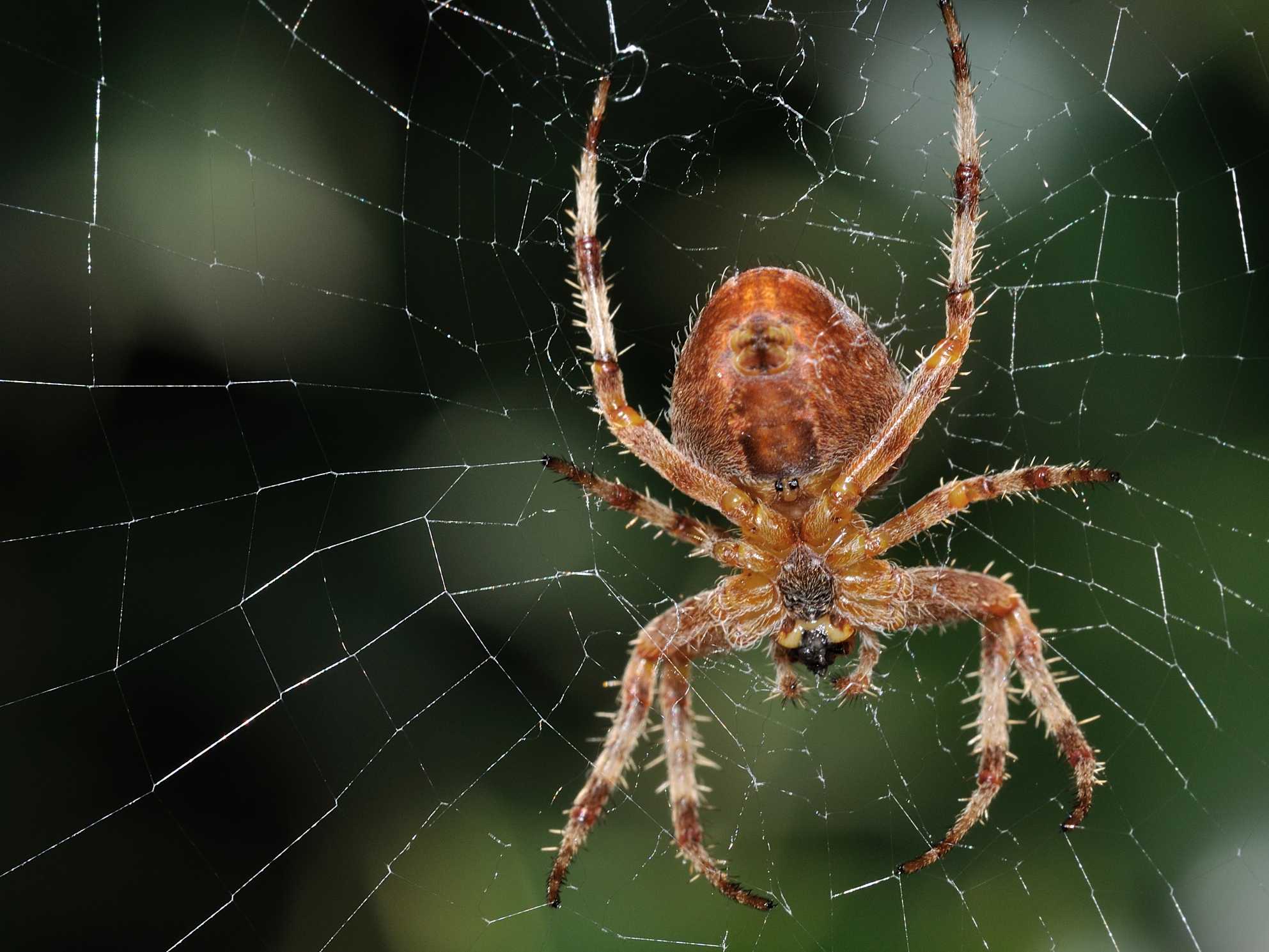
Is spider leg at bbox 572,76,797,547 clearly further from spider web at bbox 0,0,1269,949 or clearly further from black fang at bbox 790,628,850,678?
spider web at bbox 0,0,1269,949

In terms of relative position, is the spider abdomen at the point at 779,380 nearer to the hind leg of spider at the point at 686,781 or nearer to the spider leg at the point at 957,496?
the spider leg at the point at 957,496

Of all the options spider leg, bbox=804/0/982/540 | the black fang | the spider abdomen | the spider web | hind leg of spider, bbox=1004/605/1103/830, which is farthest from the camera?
the spider web

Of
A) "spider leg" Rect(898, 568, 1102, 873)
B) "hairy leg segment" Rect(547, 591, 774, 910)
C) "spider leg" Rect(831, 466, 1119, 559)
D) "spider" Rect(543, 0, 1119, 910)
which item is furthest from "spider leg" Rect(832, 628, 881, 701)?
"hairy leg segment" Rect(547, 591, 774, 910)

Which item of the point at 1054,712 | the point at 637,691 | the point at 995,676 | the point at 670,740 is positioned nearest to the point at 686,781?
the point at 670,740

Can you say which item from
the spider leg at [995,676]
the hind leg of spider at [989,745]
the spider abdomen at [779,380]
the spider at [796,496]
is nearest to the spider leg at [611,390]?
the spider at [796,496]

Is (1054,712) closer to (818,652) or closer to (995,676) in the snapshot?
(995,676)

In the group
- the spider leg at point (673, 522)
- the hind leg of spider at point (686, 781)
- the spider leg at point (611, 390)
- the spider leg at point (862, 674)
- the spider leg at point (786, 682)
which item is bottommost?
the hind leg of spider at point (686, 781)

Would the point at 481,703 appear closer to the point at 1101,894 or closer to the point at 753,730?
the point at 753,730
